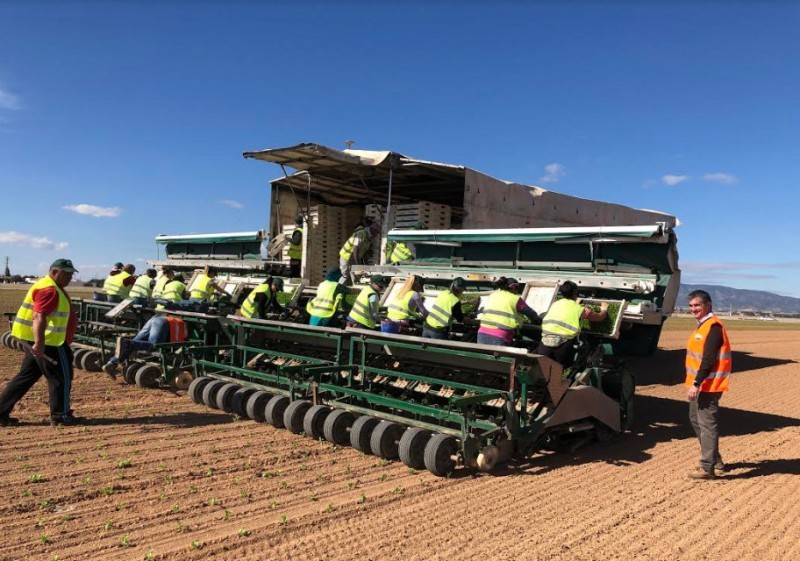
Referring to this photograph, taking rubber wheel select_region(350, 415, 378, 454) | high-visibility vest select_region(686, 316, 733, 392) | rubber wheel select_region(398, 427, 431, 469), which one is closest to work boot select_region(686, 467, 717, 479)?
high-visibility vest select_region(686, 316, 733, 392)

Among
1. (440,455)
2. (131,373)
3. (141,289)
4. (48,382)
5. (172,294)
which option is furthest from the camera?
(141,289)

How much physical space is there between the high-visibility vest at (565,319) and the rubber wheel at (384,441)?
2.19 meters

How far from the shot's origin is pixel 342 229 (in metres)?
14.0

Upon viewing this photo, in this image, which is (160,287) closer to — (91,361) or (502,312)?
(91,361)

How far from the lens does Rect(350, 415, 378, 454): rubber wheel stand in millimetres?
5676

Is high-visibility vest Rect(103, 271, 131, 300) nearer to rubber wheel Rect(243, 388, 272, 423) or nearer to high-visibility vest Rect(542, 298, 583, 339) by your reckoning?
rubber wheel Rect(243, 388, 272, 423)

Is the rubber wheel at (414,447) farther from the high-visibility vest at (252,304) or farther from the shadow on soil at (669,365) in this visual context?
the shadow on soil at (669,365)

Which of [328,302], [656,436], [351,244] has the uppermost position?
[351,244]

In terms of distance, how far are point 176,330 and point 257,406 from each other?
279 centimetres

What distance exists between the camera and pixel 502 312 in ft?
22.1

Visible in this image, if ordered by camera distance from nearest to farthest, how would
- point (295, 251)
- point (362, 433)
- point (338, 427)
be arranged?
point (362, 433) < point (338, 427) < point (295, 251)

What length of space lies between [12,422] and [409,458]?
4290 millimetres

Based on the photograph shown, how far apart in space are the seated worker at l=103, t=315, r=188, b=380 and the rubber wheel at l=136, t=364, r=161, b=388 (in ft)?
0.89

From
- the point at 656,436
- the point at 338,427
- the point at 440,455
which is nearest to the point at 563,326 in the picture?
the point at 656,436
